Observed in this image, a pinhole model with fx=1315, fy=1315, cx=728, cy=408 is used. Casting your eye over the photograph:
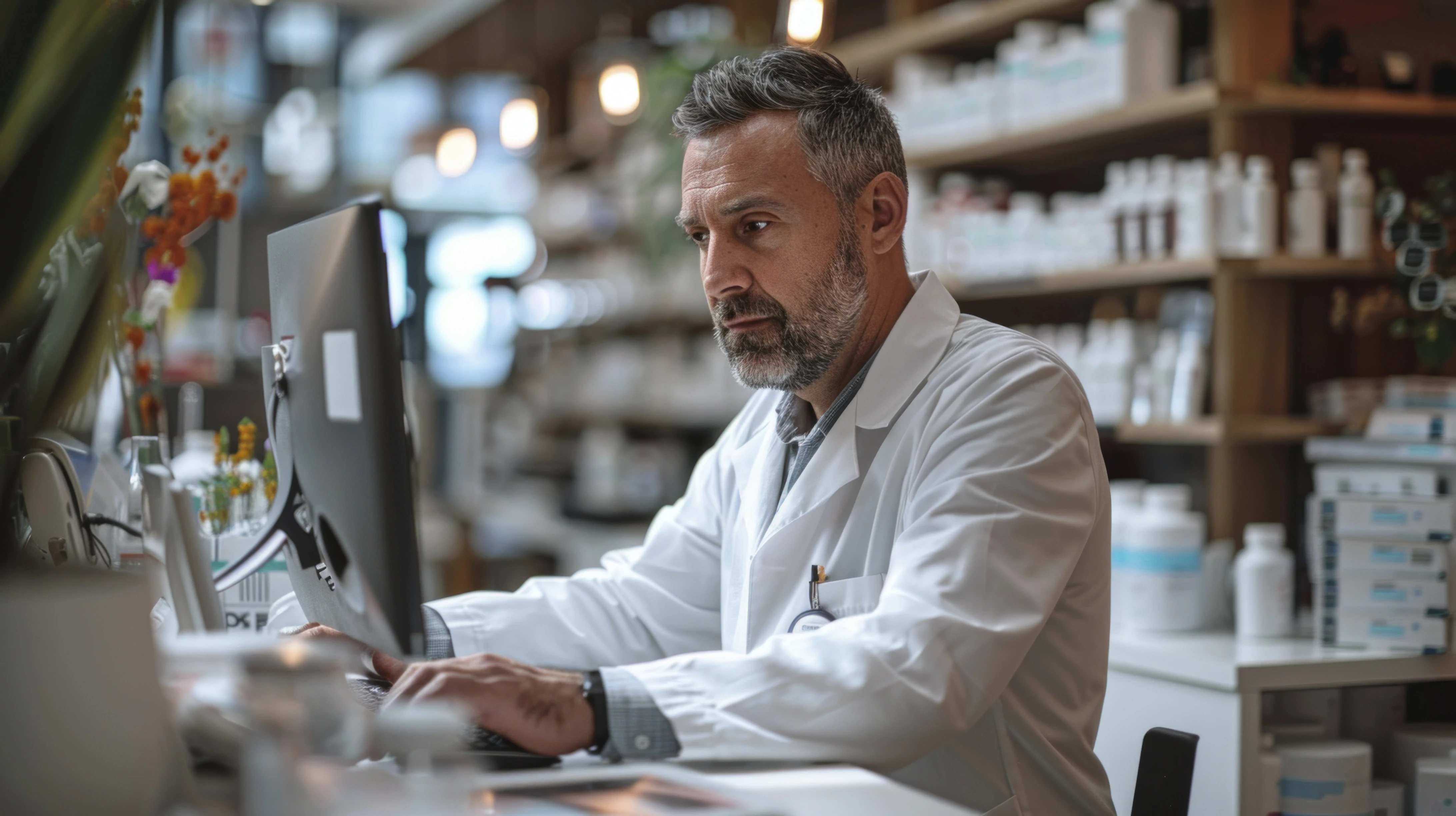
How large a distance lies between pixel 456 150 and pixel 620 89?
7.98 feet

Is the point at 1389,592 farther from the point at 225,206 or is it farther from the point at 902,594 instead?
the point at 225,206

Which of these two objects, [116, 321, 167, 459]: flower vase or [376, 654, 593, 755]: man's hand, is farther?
[116, 321, 167, 459]: flower vase

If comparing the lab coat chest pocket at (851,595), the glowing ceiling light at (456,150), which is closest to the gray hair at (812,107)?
the lab coat chest pocket at (851,595)

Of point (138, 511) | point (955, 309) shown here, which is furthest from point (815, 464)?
point (138, 511)

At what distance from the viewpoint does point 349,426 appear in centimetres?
100

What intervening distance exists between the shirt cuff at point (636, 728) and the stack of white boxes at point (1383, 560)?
1.61 metres

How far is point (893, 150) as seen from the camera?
172cm

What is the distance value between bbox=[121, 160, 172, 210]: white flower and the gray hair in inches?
27.9

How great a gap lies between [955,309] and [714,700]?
747mm

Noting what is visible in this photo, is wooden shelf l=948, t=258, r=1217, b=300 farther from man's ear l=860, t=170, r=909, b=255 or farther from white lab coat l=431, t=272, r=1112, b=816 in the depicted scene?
white lab coat l=431, t=272, r=1112, b=816

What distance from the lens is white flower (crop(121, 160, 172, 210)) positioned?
1752 mm

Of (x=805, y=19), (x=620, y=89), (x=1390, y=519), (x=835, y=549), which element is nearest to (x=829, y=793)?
(x=835, y=549)

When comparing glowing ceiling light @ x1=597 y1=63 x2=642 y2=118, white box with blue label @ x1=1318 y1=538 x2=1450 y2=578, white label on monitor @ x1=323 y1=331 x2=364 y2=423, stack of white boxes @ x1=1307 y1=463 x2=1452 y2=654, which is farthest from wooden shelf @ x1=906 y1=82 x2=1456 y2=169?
white label on monitor @ x1=323 y1=331 x2=364 y2=423

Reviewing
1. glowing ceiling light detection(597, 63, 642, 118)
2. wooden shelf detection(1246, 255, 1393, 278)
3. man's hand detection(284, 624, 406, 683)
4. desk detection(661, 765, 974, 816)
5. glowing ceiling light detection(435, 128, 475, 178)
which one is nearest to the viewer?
desk detection(661, 765, 974, 816)
